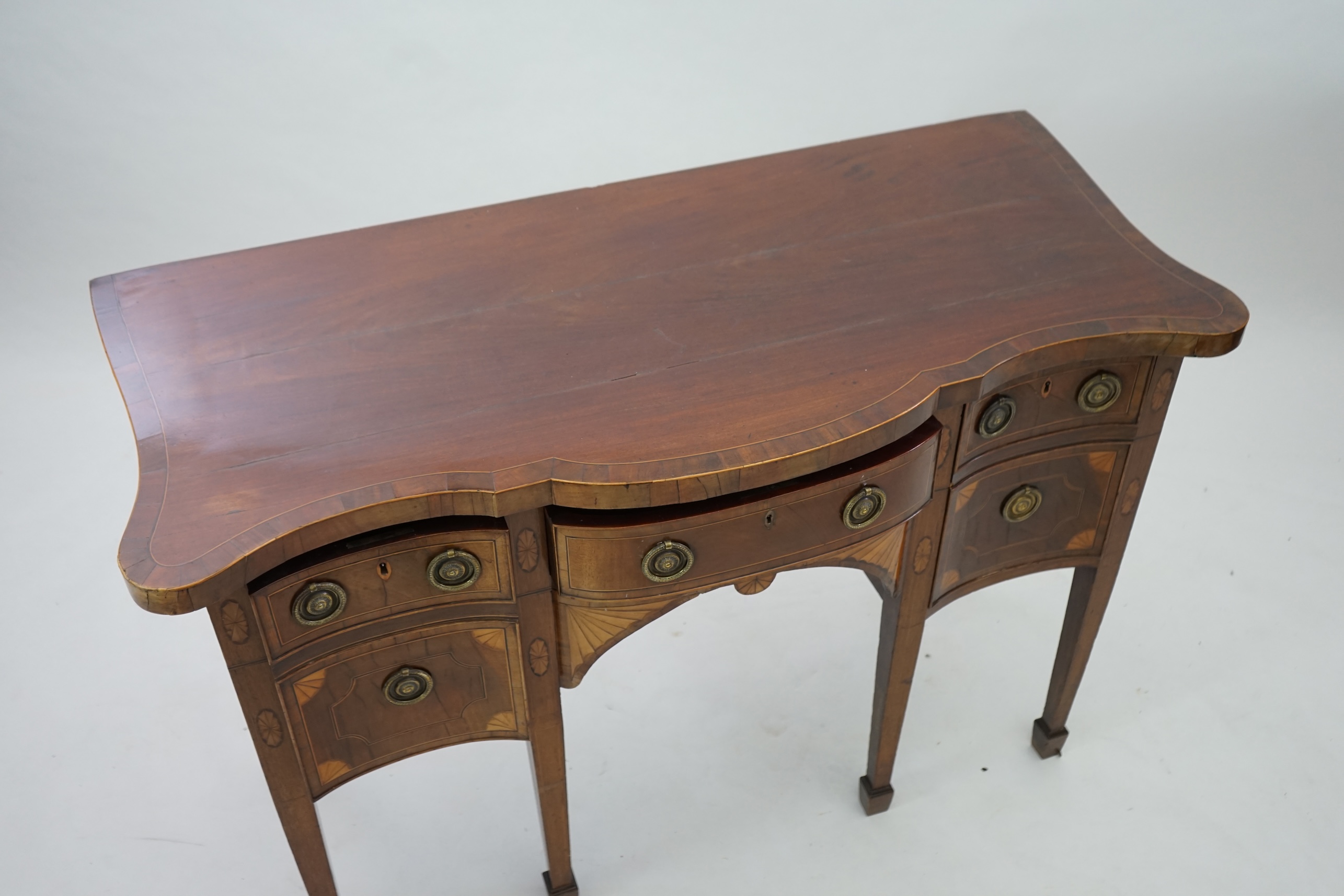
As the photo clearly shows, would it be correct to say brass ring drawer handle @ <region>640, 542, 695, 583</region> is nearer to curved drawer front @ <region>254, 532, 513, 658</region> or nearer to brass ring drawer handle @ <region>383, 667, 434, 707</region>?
curved drawer front @ <region>254, 532, 513, 658</region>

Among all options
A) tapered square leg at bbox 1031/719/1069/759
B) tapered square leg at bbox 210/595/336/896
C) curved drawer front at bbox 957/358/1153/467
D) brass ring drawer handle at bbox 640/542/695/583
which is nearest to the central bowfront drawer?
brass ring drawer handle at bbox 640/542/695/583

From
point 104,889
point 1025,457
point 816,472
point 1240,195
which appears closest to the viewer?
point 816,472

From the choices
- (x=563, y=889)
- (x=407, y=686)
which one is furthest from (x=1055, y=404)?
(x=563, y=889)

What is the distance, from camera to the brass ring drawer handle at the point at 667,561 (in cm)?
163

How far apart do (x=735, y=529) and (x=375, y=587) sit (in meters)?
0.45

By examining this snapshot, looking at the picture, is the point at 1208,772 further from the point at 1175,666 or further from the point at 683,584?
the point at 683,584

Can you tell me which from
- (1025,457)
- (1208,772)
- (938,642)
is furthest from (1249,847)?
(1025,457)

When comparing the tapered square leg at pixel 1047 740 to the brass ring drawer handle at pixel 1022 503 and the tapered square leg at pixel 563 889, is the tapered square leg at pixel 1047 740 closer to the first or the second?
the brass ring drawer handle at pixel 1022 503

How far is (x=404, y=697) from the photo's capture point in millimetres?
1738

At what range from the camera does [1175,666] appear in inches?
99.3

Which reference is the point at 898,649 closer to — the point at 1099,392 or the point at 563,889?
the point at 1099,392

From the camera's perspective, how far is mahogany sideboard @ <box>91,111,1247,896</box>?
5.07 feet

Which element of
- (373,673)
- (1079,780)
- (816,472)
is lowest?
(1079,780)

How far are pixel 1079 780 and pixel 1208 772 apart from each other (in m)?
0.23
